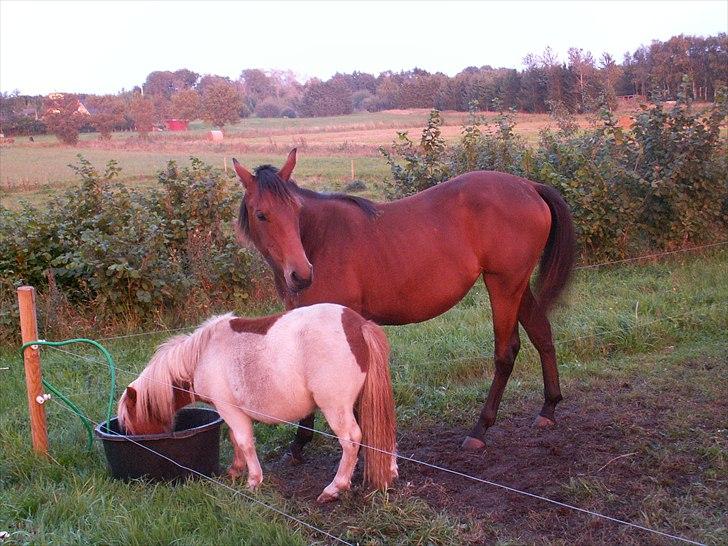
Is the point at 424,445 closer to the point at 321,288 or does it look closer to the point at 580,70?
the point at 321,288

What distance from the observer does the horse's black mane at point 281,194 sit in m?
4.35

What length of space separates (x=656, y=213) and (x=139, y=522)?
879 cm

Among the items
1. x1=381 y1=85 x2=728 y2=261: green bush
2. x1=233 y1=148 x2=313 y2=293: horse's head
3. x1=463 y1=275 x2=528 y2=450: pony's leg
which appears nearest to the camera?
x1=233 y1=148 x2=313 y2=293: horse's head

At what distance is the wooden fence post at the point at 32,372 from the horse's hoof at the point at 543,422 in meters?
3.34

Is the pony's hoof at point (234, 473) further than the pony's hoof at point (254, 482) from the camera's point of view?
Yes

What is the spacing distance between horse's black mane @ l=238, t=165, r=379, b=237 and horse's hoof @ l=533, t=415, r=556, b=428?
1900 millimetres

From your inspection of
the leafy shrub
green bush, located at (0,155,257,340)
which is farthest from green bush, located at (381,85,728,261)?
green bush, located at (0,155,257,340)

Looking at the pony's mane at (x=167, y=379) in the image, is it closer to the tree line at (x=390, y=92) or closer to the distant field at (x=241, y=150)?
the tree line at (x=390, y=92)

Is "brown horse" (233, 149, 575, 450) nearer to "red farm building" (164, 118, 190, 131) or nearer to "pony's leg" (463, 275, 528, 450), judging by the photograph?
"pony's leg" (463, 275, 528, 450)

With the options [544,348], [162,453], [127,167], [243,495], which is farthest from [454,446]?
[127,167]

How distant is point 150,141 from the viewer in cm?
4188

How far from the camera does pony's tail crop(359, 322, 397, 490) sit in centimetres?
391

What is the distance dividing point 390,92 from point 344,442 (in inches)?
1380

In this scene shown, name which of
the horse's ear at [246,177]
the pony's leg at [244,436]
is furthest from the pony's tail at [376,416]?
the horse's ear at [246,177]
